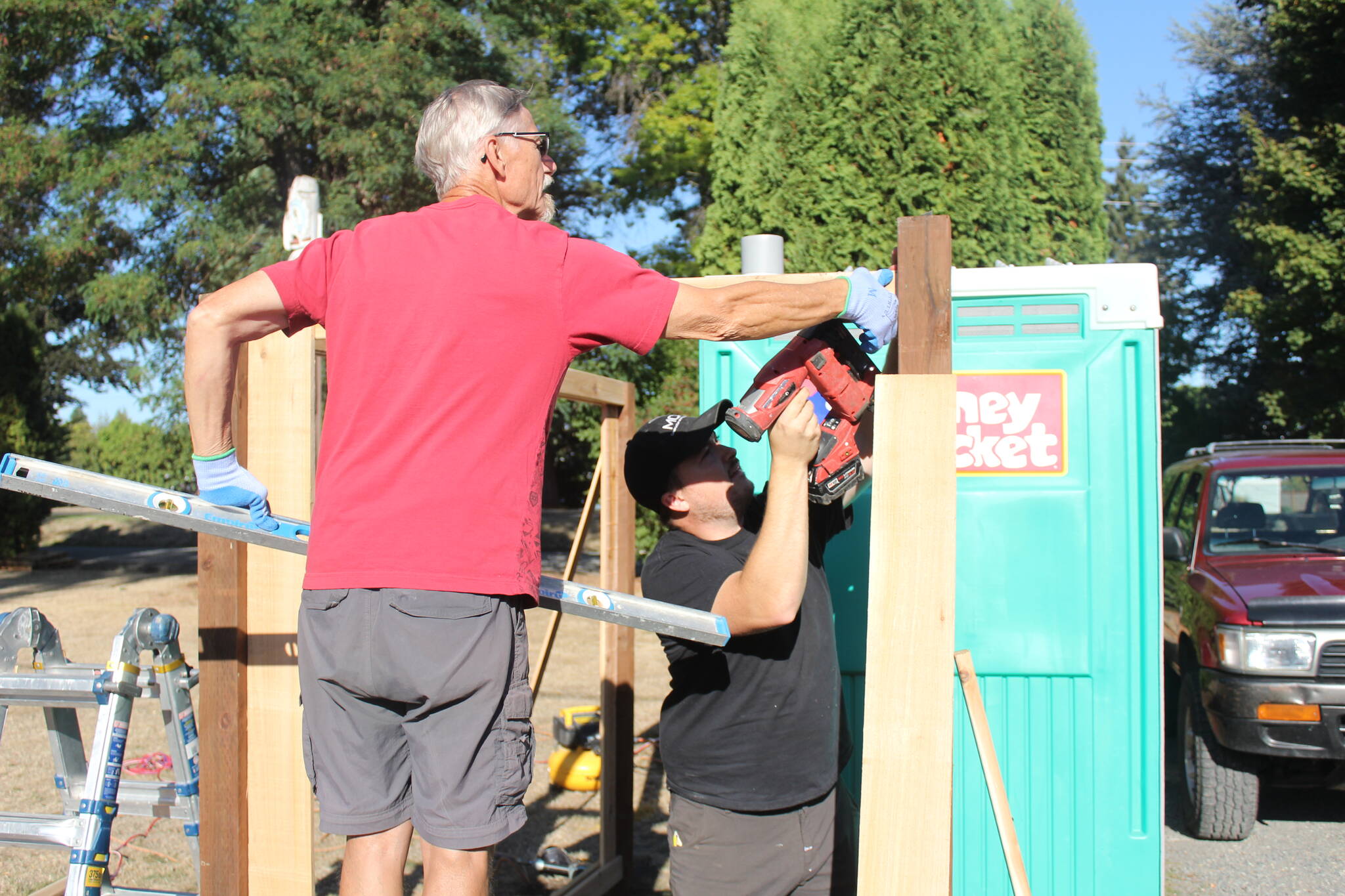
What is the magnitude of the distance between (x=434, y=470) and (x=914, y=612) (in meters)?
0.83

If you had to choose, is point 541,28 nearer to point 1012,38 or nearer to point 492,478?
point 1012,38

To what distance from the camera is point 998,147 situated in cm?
817

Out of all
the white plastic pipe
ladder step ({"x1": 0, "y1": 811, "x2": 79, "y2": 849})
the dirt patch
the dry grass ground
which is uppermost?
the white plastic pipe

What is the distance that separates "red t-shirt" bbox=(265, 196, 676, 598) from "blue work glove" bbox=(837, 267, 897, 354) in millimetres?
356

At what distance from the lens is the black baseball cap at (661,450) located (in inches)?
93.7

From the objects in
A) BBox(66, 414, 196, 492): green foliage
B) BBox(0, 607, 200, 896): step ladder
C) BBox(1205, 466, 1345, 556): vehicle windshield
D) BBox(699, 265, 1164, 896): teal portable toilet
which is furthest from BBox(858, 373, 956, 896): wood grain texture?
BBox(66, 414, 196, 492): green foliage

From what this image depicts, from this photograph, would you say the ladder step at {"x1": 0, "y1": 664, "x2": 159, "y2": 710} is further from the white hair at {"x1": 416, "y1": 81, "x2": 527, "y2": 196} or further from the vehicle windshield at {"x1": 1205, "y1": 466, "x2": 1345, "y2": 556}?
the vehicle windshield at {"x1": 1205, "y1": 466, "x2": 1345, "y2": 556}

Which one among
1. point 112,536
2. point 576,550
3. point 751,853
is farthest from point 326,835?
point 112,536

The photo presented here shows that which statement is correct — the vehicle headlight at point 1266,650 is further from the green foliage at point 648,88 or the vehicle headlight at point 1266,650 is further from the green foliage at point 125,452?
the green foliage at point 125,452

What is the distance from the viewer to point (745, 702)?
229 centimetres

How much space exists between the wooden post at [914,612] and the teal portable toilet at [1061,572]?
1.55 m

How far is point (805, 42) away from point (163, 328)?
763 centimetres

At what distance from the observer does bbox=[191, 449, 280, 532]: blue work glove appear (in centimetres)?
190

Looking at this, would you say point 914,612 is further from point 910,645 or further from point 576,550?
point 576,550
